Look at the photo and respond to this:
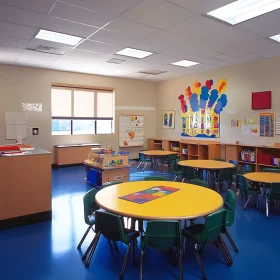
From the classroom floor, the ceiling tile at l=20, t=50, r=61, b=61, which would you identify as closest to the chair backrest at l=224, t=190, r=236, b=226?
the classroom floor

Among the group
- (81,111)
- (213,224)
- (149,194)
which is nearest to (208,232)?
(213,224)

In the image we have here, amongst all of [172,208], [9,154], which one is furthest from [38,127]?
[172,208]

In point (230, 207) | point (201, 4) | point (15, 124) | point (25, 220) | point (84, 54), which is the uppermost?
point (84, 54)

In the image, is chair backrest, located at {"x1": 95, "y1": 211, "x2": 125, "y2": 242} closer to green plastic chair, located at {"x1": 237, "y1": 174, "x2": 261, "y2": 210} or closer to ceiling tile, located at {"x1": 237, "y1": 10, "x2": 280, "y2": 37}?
green plastic chair, located at {"x1": 237, "y1": 174, "x2": 261, "y2": 210}

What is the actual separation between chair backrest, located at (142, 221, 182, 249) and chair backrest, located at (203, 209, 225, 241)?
0.97ft

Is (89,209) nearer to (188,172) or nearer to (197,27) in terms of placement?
(188,172)

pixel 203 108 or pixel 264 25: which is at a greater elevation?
pixel 264 25

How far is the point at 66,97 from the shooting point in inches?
340

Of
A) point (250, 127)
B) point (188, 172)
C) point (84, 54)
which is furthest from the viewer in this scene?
point (250, 127)

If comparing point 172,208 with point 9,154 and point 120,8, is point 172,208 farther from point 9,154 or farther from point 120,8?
Result: point 120,8

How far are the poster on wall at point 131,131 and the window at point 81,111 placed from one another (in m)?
0.42

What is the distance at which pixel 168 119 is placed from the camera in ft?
32.5

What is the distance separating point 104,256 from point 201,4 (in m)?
3.60

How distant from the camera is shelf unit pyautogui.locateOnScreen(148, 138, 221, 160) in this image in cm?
764
